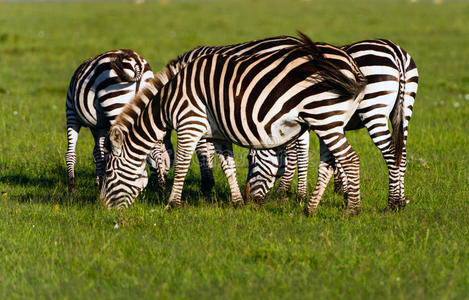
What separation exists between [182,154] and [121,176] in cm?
93

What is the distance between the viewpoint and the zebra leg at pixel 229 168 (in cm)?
842

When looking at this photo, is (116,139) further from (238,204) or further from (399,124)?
(399,124)

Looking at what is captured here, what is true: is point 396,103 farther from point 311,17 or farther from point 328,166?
point 311,17

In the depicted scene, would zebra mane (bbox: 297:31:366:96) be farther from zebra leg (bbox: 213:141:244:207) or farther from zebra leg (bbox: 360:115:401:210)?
zebra leg (bbox: 213:141:244:207)

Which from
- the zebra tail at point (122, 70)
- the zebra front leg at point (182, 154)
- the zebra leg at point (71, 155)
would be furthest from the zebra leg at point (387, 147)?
the zebra leg at point (71, 155)

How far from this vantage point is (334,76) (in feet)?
22.6

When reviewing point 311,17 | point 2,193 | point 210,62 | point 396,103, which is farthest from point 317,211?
point 311,17

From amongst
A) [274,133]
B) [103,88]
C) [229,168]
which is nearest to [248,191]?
[229,168]

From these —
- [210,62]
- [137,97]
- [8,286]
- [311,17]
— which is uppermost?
[311,17]

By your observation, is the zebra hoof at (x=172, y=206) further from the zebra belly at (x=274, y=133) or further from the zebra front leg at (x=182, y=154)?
the zebra belly at (x=274, y=133)

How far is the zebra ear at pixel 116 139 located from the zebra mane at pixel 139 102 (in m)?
0.17

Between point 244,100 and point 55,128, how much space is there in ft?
24.4

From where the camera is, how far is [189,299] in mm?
5145

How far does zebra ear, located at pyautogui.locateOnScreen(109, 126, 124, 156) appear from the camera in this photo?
782 cm
